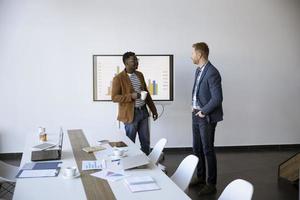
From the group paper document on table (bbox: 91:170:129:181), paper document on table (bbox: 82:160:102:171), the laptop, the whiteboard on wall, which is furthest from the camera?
the whiteboard on wall

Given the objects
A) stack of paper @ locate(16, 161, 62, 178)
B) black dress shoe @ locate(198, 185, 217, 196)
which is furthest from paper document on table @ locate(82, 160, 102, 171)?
black dress shoe @ locate(198, 185, 217, 196)

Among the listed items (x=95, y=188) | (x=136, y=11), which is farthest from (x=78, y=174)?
(x=136, y=11)

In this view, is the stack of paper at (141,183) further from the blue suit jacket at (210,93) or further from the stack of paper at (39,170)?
the blue suit jacket at (210,93)

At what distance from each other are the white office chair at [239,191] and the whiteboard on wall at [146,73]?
11.6 ft

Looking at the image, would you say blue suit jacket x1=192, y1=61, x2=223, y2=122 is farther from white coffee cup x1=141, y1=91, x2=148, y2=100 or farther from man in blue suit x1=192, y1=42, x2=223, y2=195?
white coffee cup x1=141, y1=91, x2=148, y2=100

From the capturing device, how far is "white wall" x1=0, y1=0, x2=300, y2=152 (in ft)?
18.6

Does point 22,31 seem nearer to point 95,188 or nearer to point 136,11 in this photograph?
point 136,11

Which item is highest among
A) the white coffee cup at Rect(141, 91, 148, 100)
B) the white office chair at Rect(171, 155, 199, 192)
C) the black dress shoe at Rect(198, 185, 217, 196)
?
the white coffee cup at Rect(141, 91, 148, 100)

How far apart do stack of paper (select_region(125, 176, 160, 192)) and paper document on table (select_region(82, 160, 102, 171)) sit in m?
0.37

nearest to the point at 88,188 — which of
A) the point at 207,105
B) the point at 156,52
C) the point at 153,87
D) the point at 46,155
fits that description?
the point at 46,155

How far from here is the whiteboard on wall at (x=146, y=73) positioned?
18.2ft

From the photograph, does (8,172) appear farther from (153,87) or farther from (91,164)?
(153,87)

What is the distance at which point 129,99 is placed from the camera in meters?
4.38

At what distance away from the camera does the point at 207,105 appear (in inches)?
154
